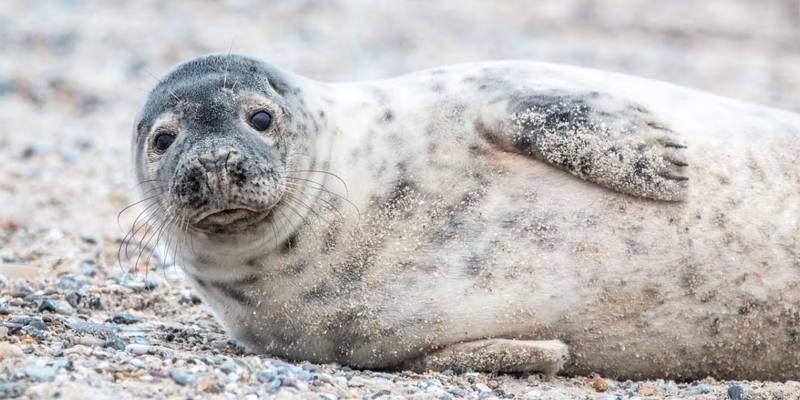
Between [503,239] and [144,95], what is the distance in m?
5.97

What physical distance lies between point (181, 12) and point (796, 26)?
21.3 ft

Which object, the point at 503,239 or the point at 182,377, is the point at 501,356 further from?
the point at 182,377

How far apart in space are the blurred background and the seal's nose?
391 centimetres

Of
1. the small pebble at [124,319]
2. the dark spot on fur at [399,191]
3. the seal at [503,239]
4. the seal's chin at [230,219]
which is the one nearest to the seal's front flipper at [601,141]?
the seal at [503,239]

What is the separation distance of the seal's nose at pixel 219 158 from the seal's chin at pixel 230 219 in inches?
5.8

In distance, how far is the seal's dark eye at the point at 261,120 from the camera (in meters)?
4.12

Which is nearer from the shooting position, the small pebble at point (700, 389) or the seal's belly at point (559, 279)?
the small pebble at point (700, 389)

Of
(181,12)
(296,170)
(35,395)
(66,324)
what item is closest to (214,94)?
(296,170)

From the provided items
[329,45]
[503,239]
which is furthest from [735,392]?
[329,45]

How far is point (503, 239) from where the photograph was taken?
4.14m

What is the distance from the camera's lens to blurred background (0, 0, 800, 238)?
29.5ft

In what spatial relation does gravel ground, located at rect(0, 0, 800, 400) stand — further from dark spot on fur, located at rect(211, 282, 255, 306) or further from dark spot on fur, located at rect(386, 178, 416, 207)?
dark spot on fur, located at rect(386, 178, 416, 207)

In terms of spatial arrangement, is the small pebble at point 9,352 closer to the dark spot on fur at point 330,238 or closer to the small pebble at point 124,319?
the small pebble at point 124,319

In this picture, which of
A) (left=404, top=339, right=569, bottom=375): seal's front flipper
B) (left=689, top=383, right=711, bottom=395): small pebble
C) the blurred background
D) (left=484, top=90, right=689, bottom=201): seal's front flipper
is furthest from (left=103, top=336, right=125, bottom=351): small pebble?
the blurred background
